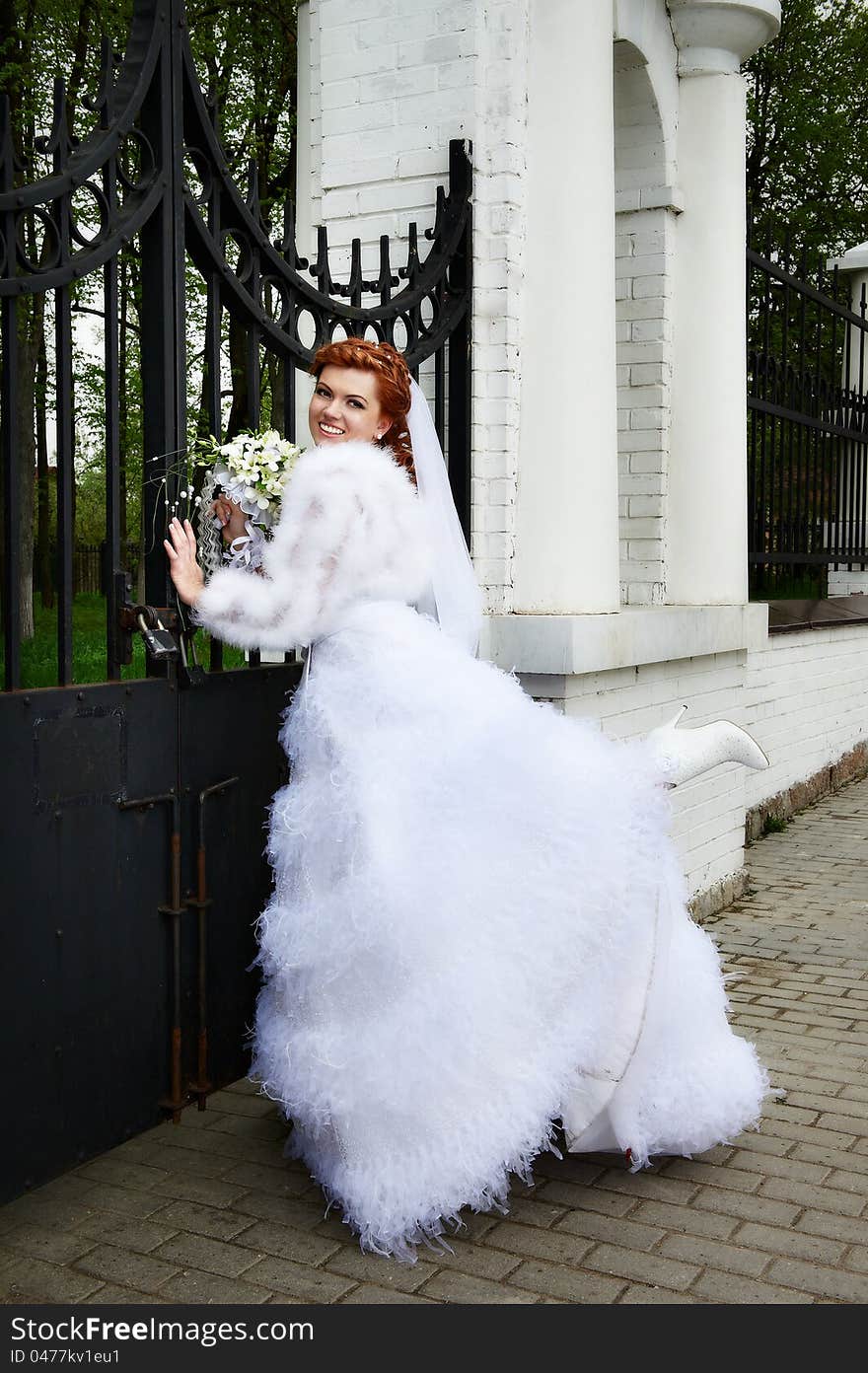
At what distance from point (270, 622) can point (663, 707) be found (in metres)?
2.87

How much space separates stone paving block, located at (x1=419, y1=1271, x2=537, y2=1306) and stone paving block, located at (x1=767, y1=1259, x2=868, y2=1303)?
22.4 inches

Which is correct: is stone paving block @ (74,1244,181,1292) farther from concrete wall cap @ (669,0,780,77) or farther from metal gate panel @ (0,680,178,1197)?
concrete wall cap @ (669,0,780,77)

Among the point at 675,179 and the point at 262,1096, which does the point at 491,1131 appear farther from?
the point at 675,179

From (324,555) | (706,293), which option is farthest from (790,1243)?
(706,293)

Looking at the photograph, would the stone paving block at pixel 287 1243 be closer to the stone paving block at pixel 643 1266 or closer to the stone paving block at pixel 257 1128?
the stone paving block at pixel 257 1128

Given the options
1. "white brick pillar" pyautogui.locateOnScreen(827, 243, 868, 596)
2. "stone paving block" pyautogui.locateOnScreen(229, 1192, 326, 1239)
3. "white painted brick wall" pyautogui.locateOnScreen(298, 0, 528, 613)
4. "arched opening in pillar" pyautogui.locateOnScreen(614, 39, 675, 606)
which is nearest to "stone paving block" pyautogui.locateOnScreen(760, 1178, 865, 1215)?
"stone paving block" pyautogui.locateOnScreen(229, 1192, 326, 1239)

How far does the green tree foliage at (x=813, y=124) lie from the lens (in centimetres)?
1903

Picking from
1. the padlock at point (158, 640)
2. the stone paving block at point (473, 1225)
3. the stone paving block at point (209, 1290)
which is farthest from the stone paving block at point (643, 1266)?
the padlock at point (158, 640)

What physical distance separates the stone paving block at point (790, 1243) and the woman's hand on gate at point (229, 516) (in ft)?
7.14

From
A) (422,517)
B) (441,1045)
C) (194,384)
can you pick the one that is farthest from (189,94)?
(194,384)

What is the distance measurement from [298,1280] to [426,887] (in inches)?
35.3

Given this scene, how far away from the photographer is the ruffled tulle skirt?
3.05 m

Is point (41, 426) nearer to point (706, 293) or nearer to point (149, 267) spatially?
point (706, 293)
